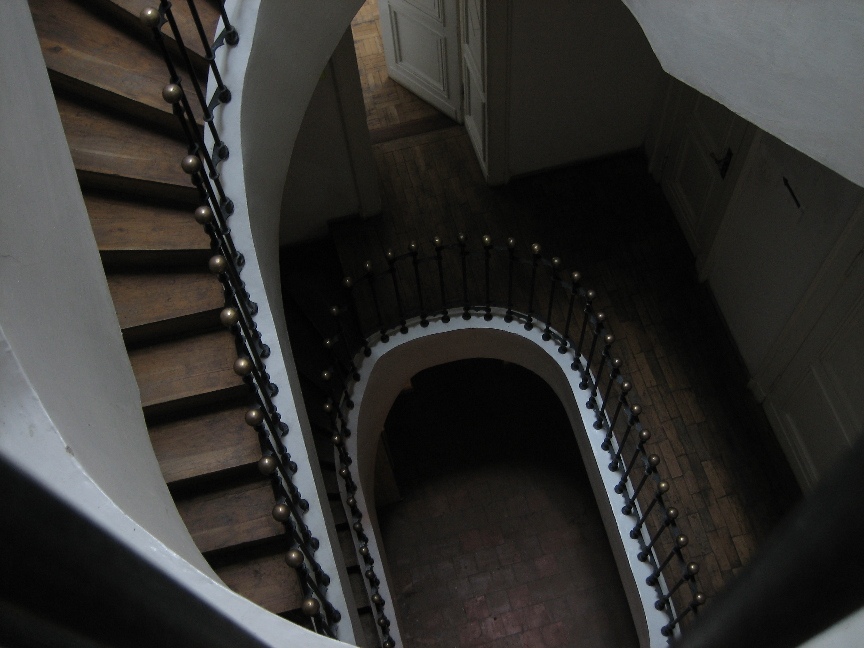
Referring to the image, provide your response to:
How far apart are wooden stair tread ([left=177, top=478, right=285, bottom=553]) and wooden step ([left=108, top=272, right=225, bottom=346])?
710mm

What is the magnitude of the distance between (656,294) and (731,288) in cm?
55

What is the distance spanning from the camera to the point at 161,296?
328cm

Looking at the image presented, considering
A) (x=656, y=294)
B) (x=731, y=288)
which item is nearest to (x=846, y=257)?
(x=731, y=288)

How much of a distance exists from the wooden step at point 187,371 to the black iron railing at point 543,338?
1.25 meters

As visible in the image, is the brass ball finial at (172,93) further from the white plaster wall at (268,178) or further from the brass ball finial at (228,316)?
the brass ball finial at (228,316)

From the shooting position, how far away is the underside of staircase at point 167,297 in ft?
10.5

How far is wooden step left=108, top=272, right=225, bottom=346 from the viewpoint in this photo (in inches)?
126

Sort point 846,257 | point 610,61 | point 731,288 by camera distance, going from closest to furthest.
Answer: point 846,257
point 731,288
point 610,61

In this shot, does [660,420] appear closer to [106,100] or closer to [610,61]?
[610,61]

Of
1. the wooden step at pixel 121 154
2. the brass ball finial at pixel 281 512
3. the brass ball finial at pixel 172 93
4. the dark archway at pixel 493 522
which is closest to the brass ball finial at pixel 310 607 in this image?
the brass ball finial at pixel 281 512

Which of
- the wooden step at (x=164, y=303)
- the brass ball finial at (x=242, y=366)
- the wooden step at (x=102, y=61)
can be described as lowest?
the brass ball finial at (x=242, y=366)

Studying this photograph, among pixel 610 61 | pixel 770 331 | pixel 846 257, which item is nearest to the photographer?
pixel 846 257

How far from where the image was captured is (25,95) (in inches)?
90.4

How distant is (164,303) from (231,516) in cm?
93
